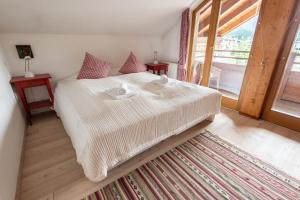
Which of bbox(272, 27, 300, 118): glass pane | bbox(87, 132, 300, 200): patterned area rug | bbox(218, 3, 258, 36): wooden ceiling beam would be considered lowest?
bbox(87, 132, 300, 200): patterned area rug

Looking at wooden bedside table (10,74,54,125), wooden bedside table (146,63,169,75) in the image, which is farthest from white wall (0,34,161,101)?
wooden bedside table (146,63,169,75)

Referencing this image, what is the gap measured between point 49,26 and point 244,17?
12.0 feet

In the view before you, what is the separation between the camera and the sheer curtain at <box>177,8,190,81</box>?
3.32 metres

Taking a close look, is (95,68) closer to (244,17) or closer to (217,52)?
(217,52)

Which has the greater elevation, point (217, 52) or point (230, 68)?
point (217, 52)

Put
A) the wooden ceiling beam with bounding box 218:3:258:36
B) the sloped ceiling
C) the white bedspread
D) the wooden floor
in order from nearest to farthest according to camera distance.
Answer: the white bedspread < the wooden floor < the sloped ceiling < the wooden ceiling beam with bounding box 218:3:258:36

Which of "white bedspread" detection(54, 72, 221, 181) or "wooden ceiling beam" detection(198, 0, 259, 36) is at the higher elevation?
"wooden ceiling beam" detection(198, 0, 259, 36)

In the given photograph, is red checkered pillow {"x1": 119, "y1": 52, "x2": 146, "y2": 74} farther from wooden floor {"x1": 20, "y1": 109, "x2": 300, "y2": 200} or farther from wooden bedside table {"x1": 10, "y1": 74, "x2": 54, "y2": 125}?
wooden floor {"x1": 20, "y1": 109, "x2": 300, "y2": 200}

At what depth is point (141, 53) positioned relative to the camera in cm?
385

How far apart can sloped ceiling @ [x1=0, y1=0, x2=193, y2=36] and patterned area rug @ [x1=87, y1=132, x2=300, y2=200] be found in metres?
2.40

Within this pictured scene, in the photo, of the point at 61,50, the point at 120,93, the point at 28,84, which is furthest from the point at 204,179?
Result: the point at 61,50

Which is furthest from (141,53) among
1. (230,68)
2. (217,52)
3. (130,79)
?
(230,68)

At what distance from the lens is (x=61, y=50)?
9.21 ft

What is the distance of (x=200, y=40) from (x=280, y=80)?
1839 mm
